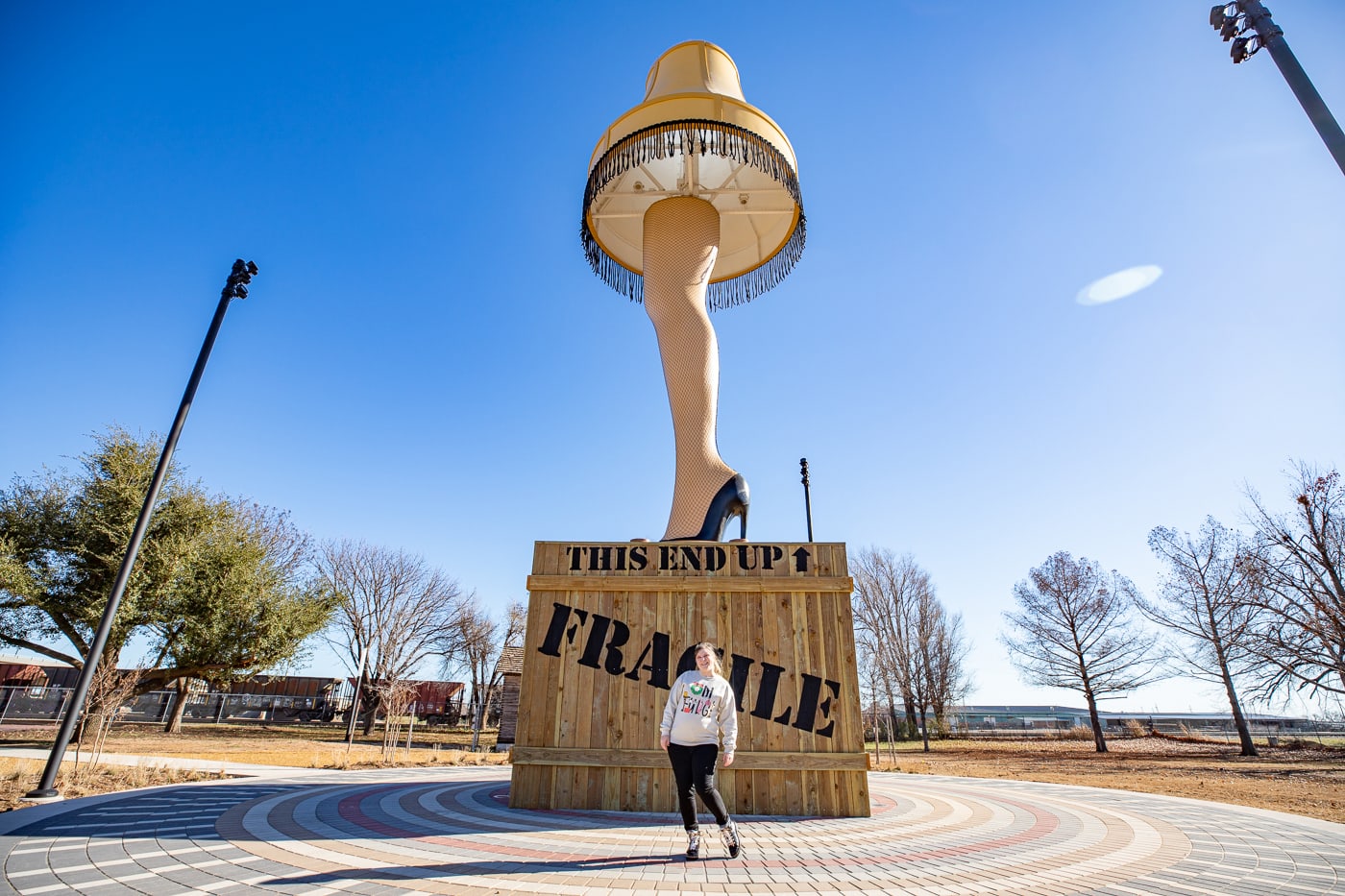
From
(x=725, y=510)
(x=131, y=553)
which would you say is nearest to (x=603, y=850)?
(x=725, y=510)

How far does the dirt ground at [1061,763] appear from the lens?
775cm

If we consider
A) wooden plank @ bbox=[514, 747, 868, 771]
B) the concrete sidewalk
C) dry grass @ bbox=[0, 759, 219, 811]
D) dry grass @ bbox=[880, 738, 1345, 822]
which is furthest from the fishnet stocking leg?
dry grass @ bbox=[880, 738, 1345, 822]

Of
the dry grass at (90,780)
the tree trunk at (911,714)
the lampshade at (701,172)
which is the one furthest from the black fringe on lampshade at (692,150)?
the tree trunk at (911,714)

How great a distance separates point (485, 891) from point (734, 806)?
303cm

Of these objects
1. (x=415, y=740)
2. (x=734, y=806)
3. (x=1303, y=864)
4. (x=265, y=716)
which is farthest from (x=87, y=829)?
(x=265, y=716)

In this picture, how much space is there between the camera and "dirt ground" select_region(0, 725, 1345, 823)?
7.75m

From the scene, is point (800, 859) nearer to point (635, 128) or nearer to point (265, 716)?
point (635, 128)

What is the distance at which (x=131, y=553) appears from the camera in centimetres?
664

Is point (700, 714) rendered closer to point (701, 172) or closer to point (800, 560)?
point (800, 560)

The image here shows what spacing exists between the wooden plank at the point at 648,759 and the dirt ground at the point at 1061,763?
14.3 ft

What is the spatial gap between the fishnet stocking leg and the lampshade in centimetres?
43

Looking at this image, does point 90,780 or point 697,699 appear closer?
point 697,699

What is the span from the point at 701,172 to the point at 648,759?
7471mm

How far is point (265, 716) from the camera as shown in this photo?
32.6m
